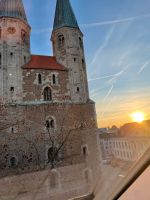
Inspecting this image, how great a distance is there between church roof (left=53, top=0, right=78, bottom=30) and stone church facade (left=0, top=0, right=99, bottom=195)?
0.34m

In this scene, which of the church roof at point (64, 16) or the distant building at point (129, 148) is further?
the church roof at point (64, 16)

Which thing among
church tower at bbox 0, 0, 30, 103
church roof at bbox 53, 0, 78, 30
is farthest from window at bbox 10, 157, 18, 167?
church roof at bbox 53, 0, 78, 30

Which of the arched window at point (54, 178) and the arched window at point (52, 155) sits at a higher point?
the arched window at point (52, 155)

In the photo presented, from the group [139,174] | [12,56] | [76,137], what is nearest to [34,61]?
[12,56]

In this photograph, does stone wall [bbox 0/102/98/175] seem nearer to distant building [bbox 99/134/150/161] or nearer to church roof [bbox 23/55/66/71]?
church roof [bbox 23/55/66/71]

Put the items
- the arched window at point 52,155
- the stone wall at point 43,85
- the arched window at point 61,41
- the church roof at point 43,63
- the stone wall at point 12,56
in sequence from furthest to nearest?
the arched window at point 61,41 < the church roof at point 43,63 < the stone wall at point 43,85 < the stone wall at point 12,56 < the arched window at point 52,155

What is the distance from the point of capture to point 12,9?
36.9 ft

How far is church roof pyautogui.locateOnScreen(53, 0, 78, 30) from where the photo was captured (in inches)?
483

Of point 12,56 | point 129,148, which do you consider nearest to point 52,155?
point 12,56

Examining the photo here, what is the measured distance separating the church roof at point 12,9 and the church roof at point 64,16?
7.77 feet

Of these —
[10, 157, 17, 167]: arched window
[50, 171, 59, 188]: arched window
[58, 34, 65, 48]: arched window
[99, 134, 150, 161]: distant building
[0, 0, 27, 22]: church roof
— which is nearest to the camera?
[99, 134, 150, 161]: distant building

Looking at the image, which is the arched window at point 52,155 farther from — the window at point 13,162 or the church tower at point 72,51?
the church tower at point 72,51

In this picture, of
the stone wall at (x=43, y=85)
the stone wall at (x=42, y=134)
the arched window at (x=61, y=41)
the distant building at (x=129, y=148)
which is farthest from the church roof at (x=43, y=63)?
the distant building at (x=129, y=148)

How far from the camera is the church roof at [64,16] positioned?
40.3ft
